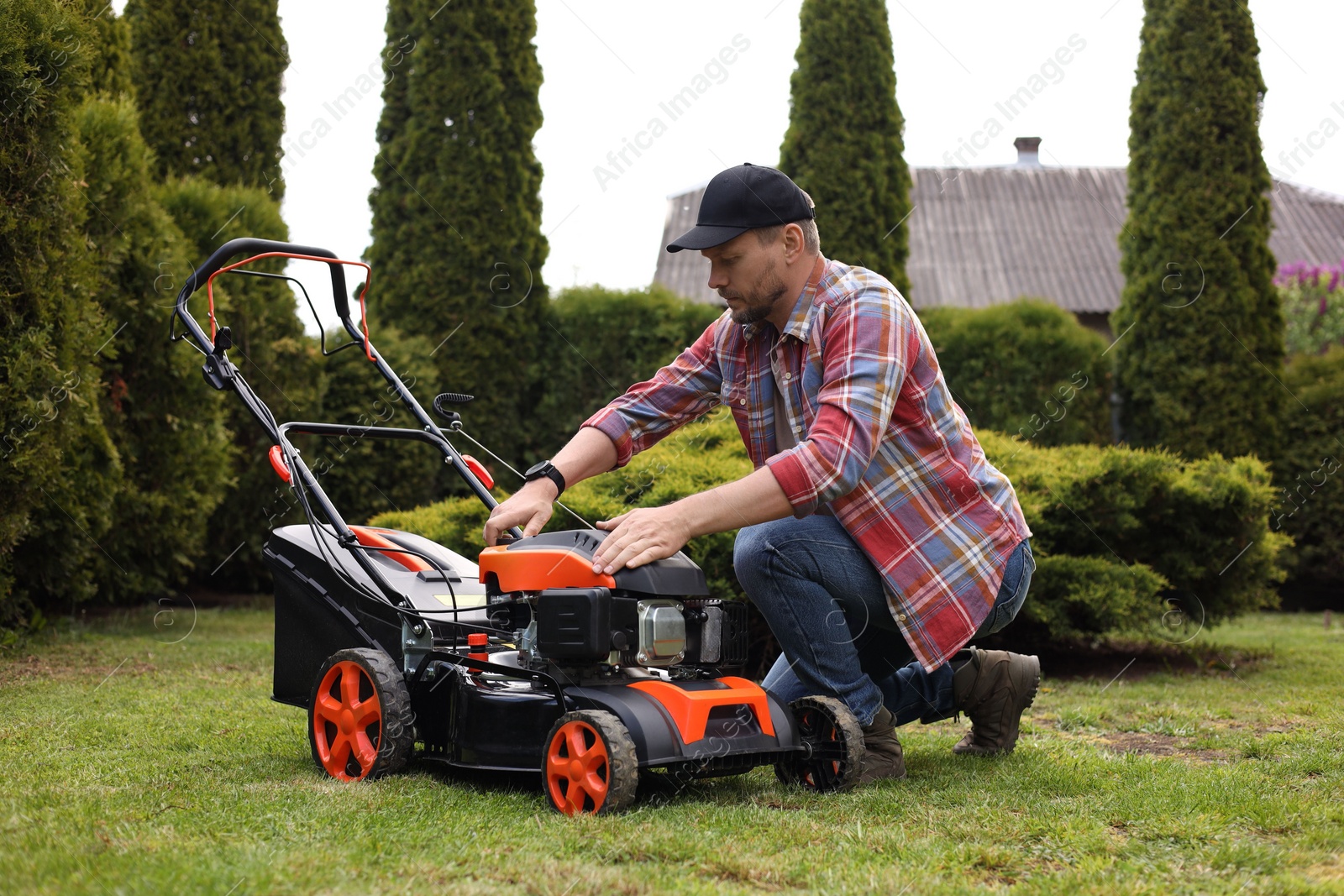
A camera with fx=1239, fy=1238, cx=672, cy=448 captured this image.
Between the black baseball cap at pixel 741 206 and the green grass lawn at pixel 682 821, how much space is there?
4.16ft

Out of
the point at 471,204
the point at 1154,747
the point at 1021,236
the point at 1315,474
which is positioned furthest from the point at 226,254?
the point at 1021,236

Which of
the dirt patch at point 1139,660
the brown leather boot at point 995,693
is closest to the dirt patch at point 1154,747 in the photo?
the brown leather boot at point 995,693

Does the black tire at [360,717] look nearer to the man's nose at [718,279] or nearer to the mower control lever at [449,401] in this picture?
the mower control lever at [449,401]

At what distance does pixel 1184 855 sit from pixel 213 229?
6.98 m

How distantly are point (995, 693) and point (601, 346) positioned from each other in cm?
680

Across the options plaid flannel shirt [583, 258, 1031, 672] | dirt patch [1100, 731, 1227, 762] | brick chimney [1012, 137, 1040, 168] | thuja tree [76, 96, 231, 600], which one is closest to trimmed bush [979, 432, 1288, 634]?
dirt patch [1100, 731, 1227, 762]

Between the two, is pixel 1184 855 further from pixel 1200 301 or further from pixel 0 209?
pixel 1200 301

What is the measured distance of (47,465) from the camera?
518 cm

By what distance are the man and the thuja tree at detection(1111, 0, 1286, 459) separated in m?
6.90

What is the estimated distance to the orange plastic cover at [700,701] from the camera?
2.61 metres

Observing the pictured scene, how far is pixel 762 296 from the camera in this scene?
2902mm

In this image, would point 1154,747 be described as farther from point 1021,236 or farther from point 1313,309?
point 1021,236

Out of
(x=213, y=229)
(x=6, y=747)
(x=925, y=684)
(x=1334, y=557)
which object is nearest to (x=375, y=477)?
(x=213, y=229)

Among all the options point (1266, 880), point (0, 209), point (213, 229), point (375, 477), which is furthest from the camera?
point (375, 477)
